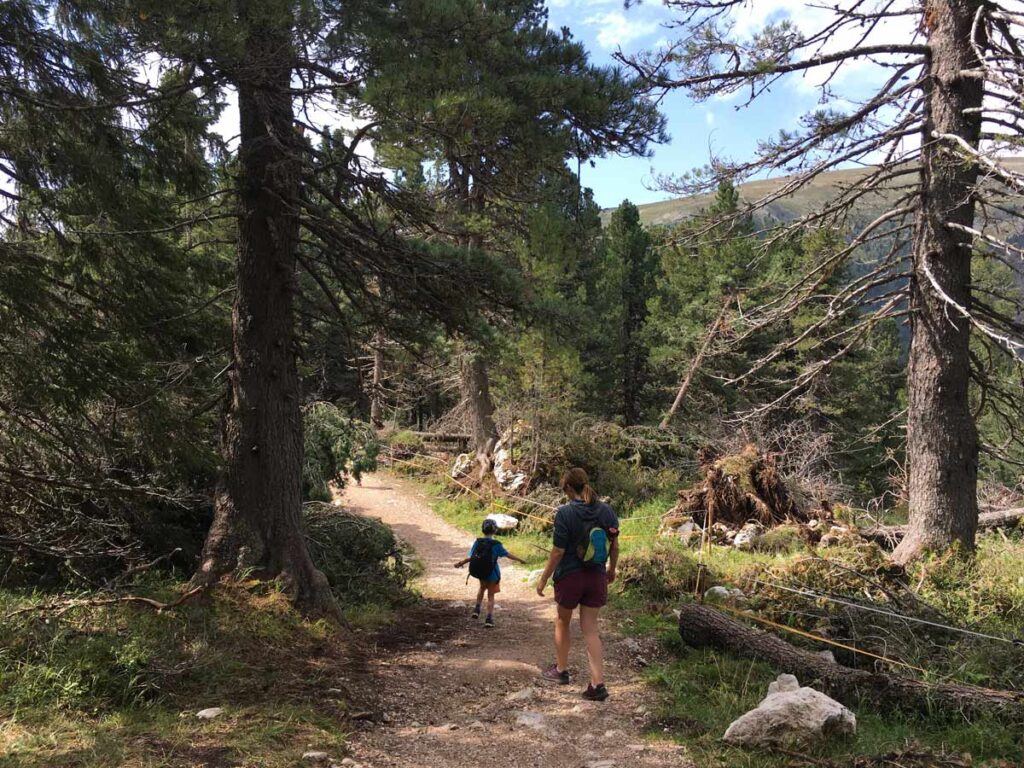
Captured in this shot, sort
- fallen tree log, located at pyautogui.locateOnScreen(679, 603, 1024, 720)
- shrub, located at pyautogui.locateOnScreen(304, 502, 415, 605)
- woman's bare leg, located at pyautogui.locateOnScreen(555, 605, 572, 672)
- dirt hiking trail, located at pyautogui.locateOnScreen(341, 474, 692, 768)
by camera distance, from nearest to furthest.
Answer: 1. dirt hiking trail, located at pyautogui.locateOnScreen(341, 474, 692, 768)
2. fallen tree log, located at pyautogui.locateOnScreen(679, 603, 1024, 720)
3. woman's bare leg, located at pyautogui.locateOnScreen(555, 605, 572, 672)
4. shrub, located at pyautogui.locateOnScreen(304, 502, 415, 605)

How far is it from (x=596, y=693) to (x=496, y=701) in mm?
805

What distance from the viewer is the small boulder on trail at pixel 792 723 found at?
4188 millimetres

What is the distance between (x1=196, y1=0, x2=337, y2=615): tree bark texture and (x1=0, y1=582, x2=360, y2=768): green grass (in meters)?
0.46

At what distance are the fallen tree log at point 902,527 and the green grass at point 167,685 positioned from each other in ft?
27.2

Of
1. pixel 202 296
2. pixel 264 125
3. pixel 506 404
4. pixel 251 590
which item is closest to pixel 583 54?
pixel 264 125

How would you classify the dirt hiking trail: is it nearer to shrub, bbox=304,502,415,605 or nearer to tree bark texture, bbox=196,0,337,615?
shrub, bbox=304,502,415,605

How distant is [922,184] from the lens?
27.1ft

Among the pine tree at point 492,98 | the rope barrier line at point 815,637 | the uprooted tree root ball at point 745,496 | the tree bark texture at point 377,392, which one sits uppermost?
the pine tree at point 492,98

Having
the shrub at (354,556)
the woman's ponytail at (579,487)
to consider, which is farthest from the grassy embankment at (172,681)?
the woman's ponytail at (579,487)

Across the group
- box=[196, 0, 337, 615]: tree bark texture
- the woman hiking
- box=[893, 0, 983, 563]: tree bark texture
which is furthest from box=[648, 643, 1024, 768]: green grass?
box=[893, 0, 983, 563]: tree bark texture

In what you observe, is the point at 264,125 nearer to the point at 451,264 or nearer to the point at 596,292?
the point at 451,264

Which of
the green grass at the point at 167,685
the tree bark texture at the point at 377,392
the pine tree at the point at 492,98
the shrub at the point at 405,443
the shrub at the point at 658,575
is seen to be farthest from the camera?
the shrub at the point at 405,443

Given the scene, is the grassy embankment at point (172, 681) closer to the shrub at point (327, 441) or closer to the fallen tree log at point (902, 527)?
the shrub at point (327, 441)

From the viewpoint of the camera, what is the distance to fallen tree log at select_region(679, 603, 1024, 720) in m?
4.83
